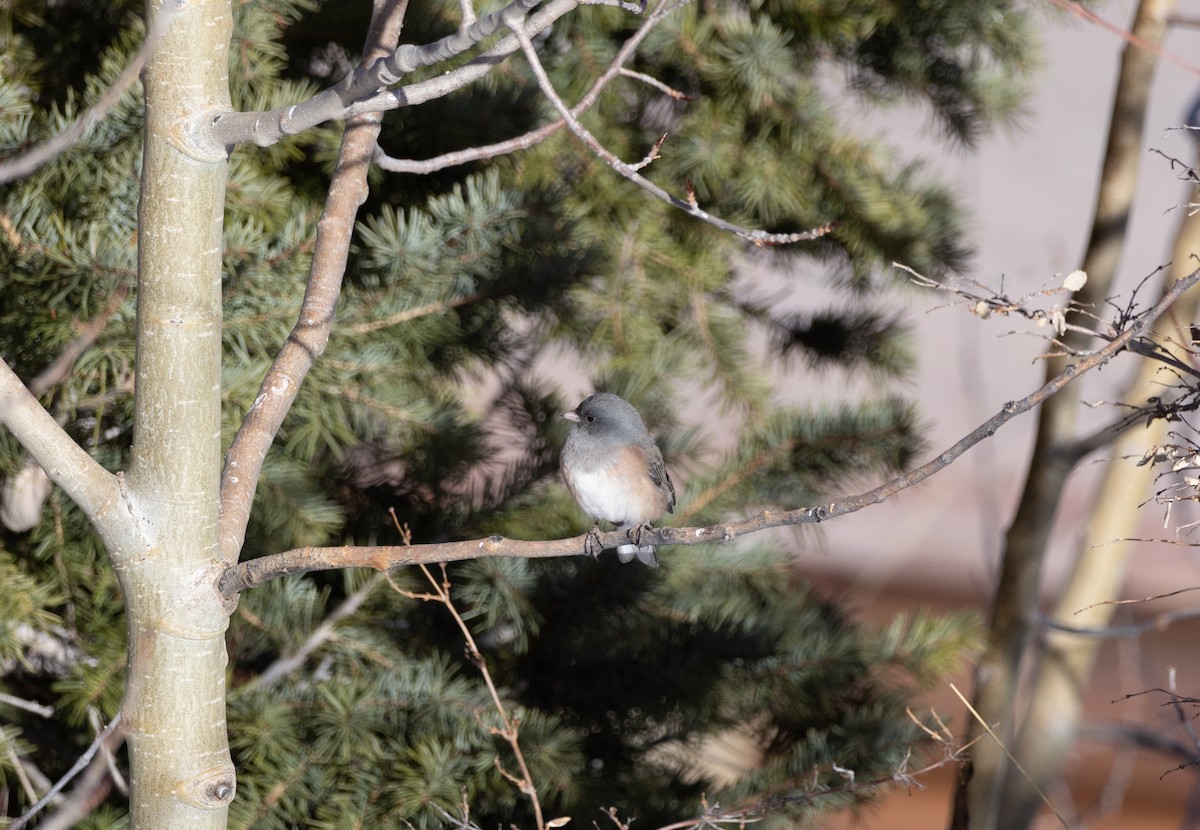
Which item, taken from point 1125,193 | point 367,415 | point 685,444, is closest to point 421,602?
point 367,415

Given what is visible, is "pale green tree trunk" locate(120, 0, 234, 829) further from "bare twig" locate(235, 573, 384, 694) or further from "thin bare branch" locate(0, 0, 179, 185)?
"bare twig" locate(235, 573, 384, 694)

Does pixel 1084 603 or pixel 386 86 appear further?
pixel 1084 603

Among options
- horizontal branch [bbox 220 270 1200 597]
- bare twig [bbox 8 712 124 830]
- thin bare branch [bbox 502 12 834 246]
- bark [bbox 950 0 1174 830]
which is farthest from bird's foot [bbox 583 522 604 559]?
bark [bbox 950 0 1174 830]

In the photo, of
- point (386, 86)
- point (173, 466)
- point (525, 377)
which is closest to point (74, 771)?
point (173, 466)

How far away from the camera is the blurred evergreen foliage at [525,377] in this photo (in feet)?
4.09

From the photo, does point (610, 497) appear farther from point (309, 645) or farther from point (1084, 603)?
point (1084, 603)

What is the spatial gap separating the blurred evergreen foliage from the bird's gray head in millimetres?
150

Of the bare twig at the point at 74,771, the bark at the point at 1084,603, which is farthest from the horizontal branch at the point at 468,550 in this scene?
the bark at the point at 1084,603

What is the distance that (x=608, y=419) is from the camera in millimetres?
1422

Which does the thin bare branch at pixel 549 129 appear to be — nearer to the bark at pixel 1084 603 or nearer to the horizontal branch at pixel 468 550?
the horizontal branch at pixel 468 550

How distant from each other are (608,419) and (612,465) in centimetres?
7

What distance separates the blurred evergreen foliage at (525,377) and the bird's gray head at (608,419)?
0.15 metres

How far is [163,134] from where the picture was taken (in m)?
0.83

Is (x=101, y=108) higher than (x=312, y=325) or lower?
higher
